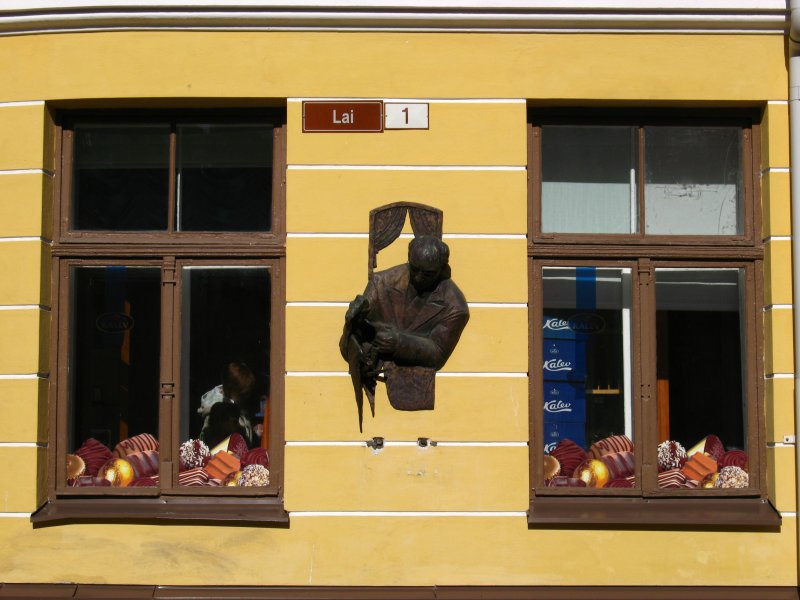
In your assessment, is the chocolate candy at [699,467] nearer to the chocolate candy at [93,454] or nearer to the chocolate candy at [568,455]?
the chocolate candy at [568,455]

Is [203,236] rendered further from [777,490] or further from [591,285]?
[777,490]

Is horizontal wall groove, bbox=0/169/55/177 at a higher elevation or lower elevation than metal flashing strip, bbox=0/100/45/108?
lower

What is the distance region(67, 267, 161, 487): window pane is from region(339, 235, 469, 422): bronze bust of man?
1108 mm

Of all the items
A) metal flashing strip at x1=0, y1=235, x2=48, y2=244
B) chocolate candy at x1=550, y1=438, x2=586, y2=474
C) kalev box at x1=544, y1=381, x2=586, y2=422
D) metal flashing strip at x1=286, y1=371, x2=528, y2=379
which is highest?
metal flashing strip at x1=0, y1=235, x2=48, y2=244

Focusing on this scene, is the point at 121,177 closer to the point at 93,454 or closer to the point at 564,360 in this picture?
the point at 93,454

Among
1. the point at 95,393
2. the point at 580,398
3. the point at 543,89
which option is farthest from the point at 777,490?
the point at 95,393

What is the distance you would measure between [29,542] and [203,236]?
186cm

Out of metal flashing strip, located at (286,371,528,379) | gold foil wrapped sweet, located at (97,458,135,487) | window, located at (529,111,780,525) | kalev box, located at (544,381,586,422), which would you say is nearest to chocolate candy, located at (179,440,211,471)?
gold foil wrapped sweet, located at (97,458,135,487)

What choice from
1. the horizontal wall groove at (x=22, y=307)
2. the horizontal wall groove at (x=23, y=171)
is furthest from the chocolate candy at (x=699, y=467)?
the horizontal wall groove at (x=23, y=171)

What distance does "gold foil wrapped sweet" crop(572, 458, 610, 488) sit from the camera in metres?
6.78

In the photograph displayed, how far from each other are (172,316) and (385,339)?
3.88 ft

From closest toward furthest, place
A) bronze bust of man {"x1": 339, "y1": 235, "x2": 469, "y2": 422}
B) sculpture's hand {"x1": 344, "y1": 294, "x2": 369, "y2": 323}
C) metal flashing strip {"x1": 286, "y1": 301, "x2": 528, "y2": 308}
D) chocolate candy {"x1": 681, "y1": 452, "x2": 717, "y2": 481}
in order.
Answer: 1. sculpture's hand {"x1": 344, "y1": 294, "x2": 369, "y2": 323}
2. bronze bust of man {"x1": 339, "y1": 235, "x2": 469, "y2": 422}
3. metal flashing strip {"x1": 286, "y1": 301, "x2": 528, "y2": 308}
4. chocolate candy {"x1": 681, "y1": 452, "x2": 717, "y2": 481}

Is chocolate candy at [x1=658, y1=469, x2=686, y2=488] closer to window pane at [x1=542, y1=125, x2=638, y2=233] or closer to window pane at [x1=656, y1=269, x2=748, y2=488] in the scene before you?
window pane at [x1=656, y1=269, x2=748, y2=488]

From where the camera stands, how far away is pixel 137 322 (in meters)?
6.90
